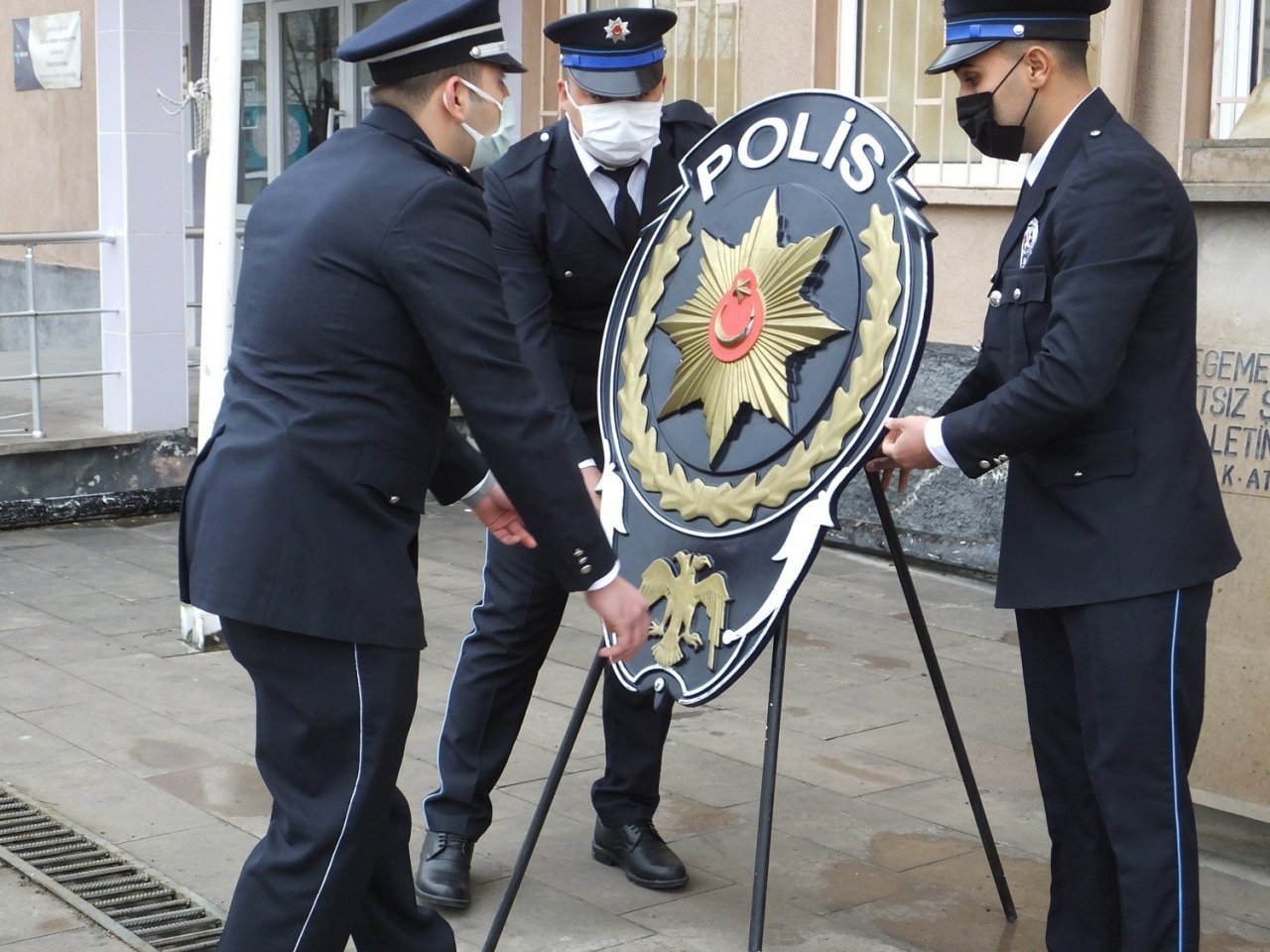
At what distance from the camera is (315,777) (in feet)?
9.23

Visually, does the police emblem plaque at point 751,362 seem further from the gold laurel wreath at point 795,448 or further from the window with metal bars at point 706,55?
the window with metal bars at point 706,55

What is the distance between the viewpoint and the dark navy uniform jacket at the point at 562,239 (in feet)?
12.8

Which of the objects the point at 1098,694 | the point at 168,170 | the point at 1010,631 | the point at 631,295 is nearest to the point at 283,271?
the point at 631,295

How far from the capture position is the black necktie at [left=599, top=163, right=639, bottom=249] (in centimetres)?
394

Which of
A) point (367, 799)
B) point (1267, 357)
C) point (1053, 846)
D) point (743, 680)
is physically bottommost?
point (743, 680)

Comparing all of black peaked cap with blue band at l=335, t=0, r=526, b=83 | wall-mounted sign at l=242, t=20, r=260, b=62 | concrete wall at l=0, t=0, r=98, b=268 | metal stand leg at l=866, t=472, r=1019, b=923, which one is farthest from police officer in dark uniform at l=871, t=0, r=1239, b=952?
concrete wall at l=0, t=0, r=98, b=268

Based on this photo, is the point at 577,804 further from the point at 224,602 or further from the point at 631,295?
the point at 224,602

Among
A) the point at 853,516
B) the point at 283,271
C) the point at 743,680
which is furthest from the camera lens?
the point at 853,516

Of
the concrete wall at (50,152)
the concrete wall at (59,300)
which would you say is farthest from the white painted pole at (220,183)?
the concrete wall at (59,300)

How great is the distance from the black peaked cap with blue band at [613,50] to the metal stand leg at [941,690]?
1.02m

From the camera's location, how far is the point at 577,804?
4.55 m

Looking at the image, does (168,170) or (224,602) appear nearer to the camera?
(224,602)

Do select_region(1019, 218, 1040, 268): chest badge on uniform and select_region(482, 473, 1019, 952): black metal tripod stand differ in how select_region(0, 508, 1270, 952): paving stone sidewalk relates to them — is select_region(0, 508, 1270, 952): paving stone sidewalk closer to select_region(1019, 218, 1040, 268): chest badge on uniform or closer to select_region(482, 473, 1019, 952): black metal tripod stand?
select_region(482, 473, 1019, 952): black metal tripod stand

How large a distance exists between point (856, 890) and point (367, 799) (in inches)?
61.2
